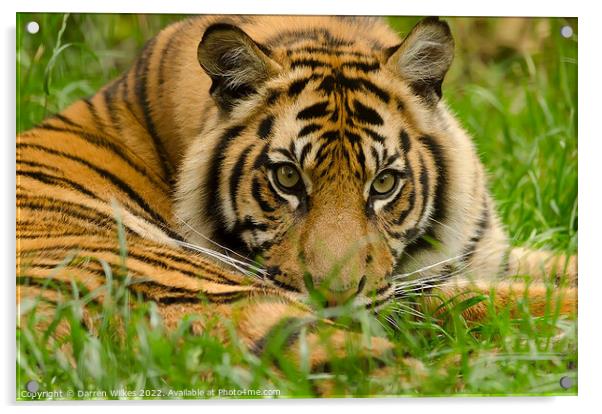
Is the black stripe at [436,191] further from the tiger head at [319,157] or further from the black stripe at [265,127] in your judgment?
the black stripe at [265,127]

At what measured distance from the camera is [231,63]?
2648 millimetres

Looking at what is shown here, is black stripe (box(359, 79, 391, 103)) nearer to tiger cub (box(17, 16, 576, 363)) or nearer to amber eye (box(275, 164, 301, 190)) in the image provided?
tiger cub (box(17, 16, 576, 363))

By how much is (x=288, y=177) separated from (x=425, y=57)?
519 mm

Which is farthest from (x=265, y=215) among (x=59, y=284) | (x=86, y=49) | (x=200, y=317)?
(x=86, y=49)

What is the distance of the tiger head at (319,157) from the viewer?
256cm

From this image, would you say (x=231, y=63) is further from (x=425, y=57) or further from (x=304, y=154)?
(x=425, y=57)

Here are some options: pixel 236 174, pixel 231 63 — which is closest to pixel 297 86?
pixel 231 63

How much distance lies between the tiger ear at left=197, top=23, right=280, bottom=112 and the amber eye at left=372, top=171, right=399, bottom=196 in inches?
16.3

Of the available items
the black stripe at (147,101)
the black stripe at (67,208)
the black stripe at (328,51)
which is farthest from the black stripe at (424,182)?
the black stripe at (67,208)

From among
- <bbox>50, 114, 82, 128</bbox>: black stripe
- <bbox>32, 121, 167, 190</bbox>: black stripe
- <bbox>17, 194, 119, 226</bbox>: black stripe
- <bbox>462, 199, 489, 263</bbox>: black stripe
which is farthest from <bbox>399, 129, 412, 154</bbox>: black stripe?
<bbox>50, 114, 82, 128</bbox>: black stripe

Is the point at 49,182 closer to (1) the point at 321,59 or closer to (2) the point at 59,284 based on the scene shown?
(2) the point at 59,284

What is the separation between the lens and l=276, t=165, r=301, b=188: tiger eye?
2605 millimetres

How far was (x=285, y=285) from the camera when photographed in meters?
2.55
